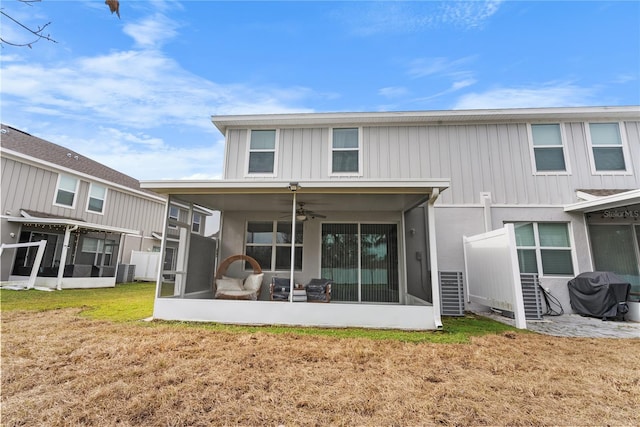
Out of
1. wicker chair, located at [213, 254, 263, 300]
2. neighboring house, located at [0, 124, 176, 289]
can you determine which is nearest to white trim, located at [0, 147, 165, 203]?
neighboring house, located at [0, 124, 176, 289]

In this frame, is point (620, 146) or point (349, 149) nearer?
point (620, 146)

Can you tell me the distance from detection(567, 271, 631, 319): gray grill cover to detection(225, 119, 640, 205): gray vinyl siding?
6.66 feet

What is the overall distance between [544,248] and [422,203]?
12.1 ft

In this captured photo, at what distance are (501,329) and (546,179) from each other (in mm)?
4644

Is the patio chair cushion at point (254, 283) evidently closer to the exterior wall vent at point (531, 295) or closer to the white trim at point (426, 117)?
the white trim at point (426, 117)

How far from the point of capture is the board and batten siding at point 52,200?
412 inches

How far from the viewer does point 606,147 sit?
7695 millimetres

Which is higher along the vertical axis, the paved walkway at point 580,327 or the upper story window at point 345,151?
the upper story window at point 345,151

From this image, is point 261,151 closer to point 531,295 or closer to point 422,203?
point 422,203

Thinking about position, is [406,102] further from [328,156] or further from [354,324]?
[354,324]

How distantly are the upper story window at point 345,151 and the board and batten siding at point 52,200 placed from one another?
38.2ft

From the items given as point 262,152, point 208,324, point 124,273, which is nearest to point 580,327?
point 208,324

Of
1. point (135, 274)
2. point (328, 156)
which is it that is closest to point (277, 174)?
point (328, 156)

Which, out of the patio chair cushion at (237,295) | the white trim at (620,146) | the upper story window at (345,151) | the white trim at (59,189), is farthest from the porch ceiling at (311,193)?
the white trim at (59,189)
